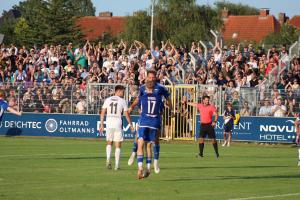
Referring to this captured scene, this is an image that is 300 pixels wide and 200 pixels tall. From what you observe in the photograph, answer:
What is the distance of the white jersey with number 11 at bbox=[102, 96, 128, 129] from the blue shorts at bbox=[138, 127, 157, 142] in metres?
2.85

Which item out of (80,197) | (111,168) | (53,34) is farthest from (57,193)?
(53,34)

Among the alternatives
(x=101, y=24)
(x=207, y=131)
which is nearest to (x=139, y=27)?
(x=101, y=24)

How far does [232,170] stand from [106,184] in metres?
5.18

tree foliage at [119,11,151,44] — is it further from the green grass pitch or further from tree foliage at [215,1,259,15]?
the green grass pitch

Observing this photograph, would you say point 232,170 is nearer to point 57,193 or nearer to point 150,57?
point 57,193

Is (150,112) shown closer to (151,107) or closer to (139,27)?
(151,107)

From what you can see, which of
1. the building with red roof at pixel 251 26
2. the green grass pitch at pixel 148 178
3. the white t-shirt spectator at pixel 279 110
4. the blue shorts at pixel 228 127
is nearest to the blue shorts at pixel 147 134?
the green grass pitch at pixel 148 178

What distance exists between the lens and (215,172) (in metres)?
21.3

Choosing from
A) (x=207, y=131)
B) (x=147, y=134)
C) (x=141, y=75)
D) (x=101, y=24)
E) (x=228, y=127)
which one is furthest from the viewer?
(x=101, y=24)

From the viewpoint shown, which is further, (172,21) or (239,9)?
(239,9)

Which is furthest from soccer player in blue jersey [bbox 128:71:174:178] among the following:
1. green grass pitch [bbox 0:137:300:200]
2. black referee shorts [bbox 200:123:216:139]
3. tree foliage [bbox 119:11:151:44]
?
tree foliage [bbox 119:11:151:44]

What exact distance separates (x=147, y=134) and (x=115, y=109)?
9.90ft

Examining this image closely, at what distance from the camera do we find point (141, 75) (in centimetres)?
3941

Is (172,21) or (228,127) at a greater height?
(172,21)
